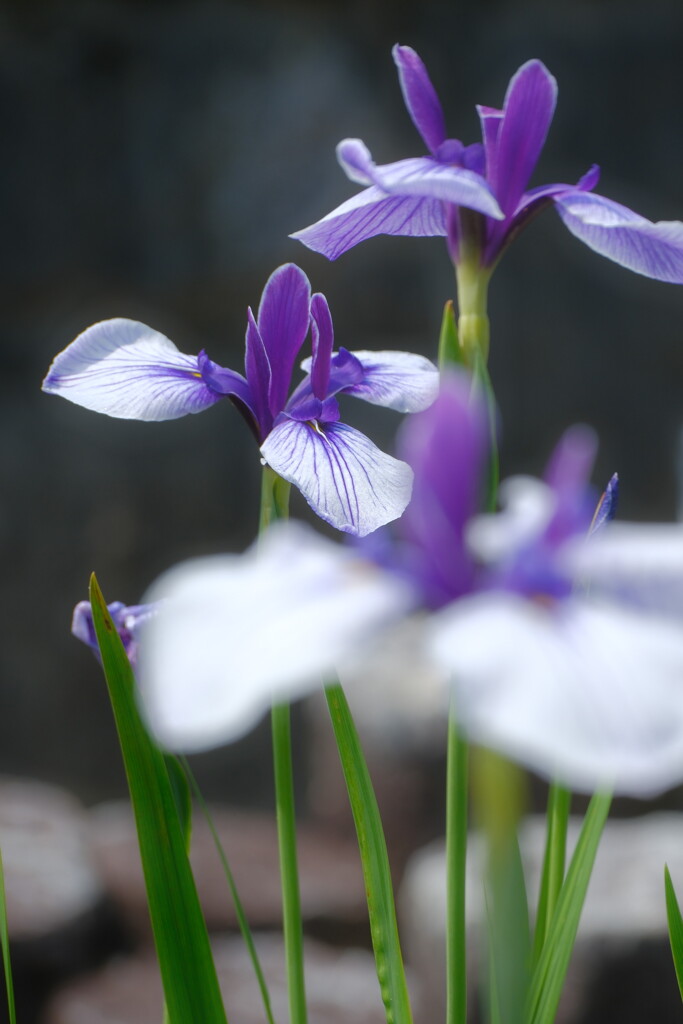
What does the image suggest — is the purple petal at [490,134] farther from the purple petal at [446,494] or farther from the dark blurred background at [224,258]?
the dark blurred background at [224,258]

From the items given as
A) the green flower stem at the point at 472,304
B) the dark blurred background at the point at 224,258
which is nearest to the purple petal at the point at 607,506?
the green flower stem at the point at 472,304

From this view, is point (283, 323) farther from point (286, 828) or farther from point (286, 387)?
point (286, 828)

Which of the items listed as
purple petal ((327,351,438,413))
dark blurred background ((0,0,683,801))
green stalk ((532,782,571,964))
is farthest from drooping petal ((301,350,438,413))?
dark blurred background ((0,0,683,801))

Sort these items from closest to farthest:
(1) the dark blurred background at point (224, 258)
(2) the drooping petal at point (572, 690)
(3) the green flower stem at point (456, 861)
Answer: (2) the drooping petal at point (572, 690) < (3) the green flower stem at point (456, 861) < (1) the dark blurred background at point (224, 258)

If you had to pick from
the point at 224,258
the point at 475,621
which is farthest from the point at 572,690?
the point at 224,258

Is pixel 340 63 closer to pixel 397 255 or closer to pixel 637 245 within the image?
pixel 397 255

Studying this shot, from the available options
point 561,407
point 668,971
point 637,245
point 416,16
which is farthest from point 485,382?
point 416,16
